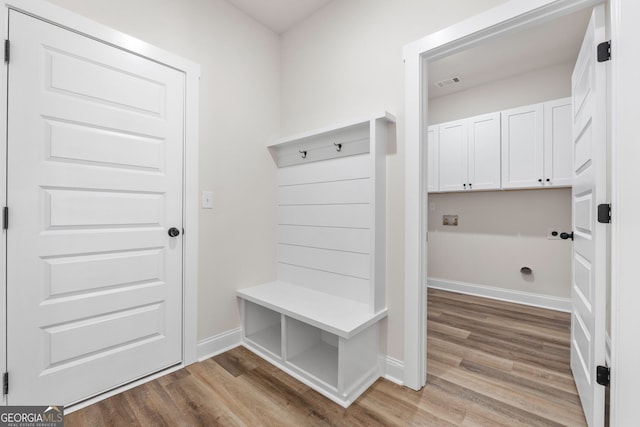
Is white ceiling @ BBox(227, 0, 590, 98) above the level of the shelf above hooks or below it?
above

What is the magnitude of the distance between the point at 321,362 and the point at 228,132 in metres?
1.82

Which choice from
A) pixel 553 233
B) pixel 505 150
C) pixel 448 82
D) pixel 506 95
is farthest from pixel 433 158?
pixel 553 233

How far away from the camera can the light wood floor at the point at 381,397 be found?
1.51 metres

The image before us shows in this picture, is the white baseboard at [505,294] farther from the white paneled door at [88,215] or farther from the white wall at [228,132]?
the white paneled door at [88,215]

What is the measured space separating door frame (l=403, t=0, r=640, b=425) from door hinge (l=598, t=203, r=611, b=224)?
3 cm

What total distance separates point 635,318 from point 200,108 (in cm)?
258

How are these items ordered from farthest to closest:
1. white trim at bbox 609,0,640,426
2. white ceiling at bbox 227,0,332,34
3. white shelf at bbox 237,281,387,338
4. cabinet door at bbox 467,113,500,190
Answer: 1. cabinet door at bbox 467,113,500,190
2. white ceiling at bbox 227,0,332,34
3. white shelf at bbox 237,281,387,338
4. white trim at bbox 609,0,640,426

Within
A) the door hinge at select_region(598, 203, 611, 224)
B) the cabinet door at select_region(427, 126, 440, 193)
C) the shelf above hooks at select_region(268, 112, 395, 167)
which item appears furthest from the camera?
the cabinet door at select_region(427, 126, 440, 193)

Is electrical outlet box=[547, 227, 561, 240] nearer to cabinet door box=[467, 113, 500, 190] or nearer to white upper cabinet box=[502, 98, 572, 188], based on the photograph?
white upper cabinet box=[502, 98, 572, 188]

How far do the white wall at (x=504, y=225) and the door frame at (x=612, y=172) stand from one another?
2.34 meters

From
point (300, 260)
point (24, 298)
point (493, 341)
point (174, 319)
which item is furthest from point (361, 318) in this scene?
point (24, 298)

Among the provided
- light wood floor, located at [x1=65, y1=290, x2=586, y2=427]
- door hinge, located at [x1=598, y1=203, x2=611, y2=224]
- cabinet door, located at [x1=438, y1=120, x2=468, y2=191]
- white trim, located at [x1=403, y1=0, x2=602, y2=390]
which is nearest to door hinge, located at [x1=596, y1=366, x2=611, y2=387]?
light wood floor, located at [x1=65, y1=290, x2=586, y2=427]

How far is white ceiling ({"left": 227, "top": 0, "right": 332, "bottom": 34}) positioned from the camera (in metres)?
2.29

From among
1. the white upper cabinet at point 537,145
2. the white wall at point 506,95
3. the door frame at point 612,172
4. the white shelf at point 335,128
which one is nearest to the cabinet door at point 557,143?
the white upper cabinet at point 537,145
